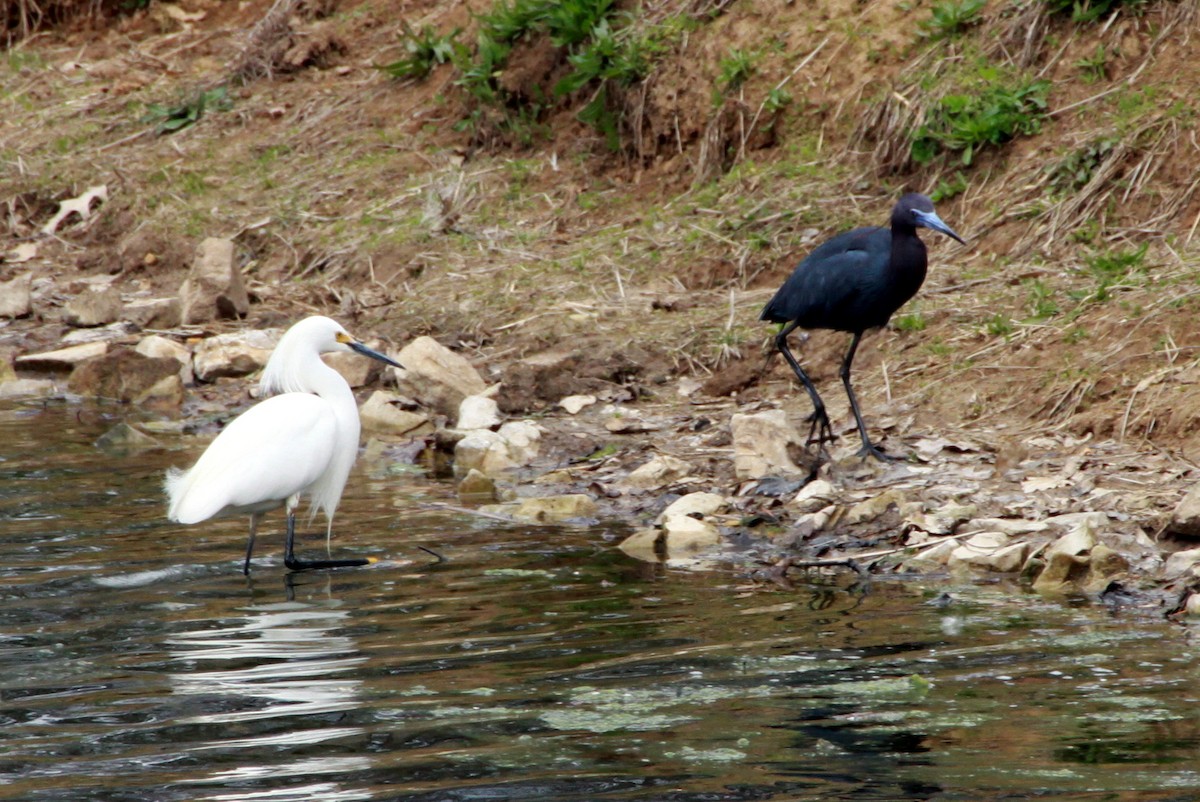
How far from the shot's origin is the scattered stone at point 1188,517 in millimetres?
5844

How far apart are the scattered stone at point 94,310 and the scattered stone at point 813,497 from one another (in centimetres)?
708

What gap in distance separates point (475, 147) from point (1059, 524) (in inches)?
323

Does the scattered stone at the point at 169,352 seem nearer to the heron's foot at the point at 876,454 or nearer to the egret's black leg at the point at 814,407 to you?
the egret's black leg at the point at 814,407

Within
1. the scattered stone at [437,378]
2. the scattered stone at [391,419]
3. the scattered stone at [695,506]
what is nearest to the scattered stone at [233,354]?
the scattered stone at [391,419]

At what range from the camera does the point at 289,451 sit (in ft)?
22.7

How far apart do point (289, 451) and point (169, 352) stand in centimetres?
476

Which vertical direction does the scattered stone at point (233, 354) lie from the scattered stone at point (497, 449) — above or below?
below

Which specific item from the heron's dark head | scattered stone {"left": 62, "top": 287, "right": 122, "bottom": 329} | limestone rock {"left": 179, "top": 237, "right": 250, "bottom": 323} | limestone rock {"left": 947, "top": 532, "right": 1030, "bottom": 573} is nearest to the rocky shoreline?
limestone rock {"left": 947, "top": 532, "right": 1030, "bottom": 573}

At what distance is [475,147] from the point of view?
43.7 feet

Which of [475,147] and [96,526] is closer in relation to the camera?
[96,526]

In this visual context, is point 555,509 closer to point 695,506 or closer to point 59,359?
point 695,506

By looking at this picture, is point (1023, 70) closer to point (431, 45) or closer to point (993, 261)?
point (993, 261)

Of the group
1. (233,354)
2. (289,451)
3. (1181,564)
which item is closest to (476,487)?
(289,451)

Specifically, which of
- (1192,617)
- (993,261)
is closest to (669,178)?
(993,261)
